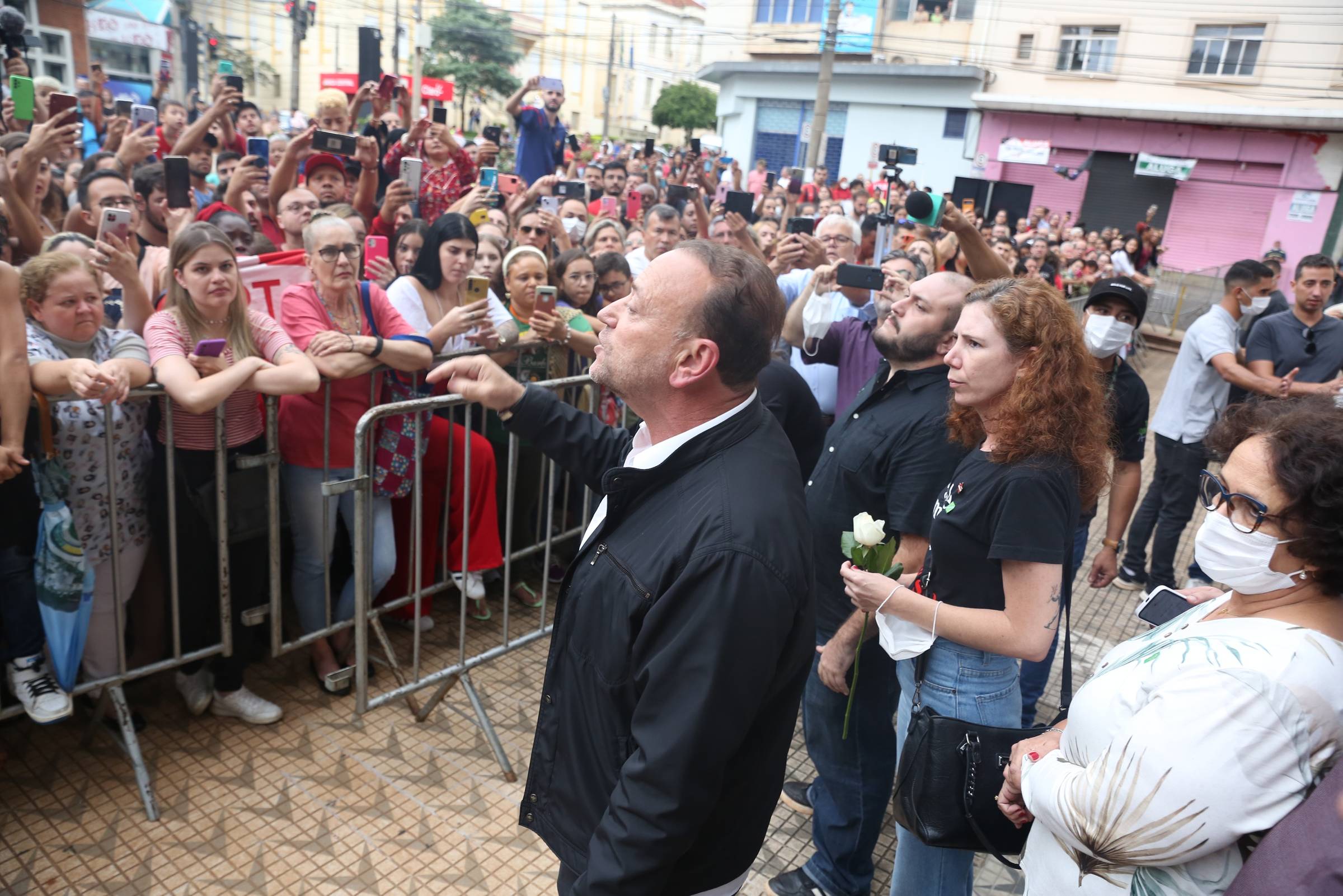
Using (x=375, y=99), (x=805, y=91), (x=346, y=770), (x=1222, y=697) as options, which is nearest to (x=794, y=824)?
(x=346, y=770)

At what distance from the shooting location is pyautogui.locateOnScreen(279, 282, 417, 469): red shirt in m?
3.56

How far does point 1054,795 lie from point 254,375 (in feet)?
9.58

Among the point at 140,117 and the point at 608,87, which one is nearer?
the point at 140,117

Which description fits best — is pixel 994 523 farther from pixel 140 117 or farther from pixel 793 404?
pixel 140 117

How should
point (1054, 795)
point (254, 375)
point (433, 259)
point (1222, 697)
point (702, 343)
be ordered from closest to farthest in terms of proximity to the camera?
point (1222, 697), point (1054, 795), point (702, 343), point (254, 375), point (433, 259)

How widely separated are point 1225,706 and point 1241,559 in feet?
1.12

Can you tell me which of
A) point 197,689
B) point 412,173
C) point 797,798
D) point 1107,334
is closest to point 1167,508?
point 1107,334

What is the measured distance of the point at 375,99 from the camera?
7.85 metres

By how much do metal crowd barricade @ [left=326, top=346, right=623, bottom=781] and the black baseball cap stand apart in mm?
2305

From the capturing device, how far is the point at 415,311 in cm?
418

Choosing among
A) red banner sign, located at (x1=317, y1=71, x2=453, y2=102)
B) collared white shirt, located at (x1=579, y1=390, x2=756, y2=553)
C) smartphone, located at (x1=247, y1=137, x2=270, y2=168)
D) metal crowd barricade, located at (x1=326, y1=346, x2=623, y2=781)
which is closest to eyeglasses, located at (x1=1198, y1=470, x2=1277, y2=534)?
collared white shirt, located at (x1=579, y1=390, x2=756, y2=553)

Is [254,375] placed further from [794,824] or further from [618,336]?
[794,824]

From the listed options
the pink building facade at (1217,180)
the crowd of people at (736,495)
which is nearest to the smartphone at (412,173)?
the crowd of people at (736,495)

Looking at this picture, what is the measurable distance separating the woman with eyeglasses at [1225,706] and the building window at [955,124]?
Answer: 31127 mm
